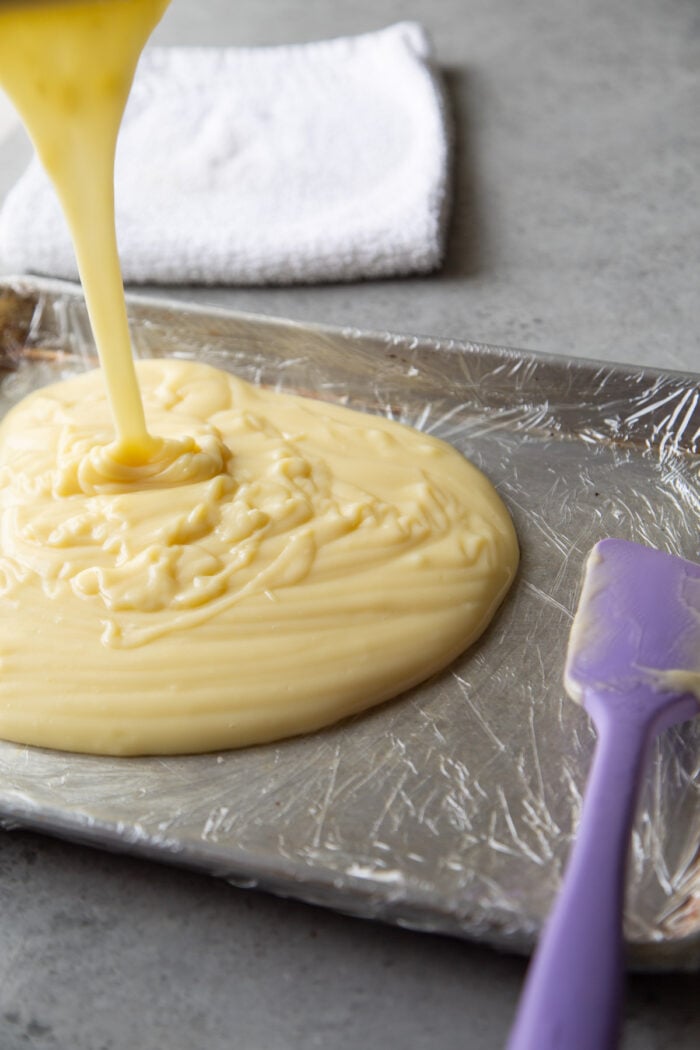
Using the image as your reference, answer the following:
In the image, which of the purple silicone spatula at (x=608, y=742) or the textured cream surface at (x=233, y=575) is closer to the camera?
the purple silicone spatula at (x=608, y=742)

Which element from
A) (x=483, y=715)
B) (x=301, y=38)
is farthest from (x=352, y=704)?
(x=301, y=38)

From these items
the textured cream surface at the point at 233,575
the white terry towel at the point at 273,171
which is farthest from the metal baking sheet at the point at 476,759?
the white terry towel at the point at 273,171

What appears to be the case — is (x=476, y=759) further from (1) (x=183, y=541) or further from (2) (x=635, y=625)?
(1) (x=183, y=541)

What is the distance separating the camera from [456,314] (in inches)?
61.0

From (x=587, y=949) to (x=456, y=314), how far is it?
105 centimetres

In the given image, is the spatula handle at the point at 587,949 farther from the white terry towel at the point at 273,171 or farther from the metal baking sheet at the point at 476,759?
the white terry towel at the point at 273,171

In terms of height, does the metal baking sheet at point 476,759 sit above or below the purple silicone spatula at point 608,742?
below

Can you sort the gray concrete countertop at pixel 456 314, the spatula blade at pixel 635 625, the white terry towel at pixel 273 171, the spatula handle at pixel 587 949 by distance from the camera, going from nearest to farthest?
the spatula handle at pixel 587 949, the gray concrete countertop at pixel 456 314, the spatula blade at pixel 635 625, the white terry towel at pixel 273 171

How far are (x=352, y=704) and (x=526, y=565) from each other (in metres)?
0.27

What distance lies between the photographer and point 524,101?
2016 millimetres

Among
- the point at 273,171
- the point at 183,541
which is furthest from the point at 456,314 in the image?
the point at 183,541

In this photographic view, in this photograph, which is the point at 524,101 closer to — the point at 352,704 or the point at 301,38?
the point at 301,38

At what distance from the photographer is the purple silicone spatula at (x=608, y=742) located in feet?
2.06

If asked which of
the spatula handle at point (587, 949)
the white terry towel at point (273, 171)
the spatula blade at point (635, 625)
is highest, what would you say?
the white terry towel at point (273, 171)
